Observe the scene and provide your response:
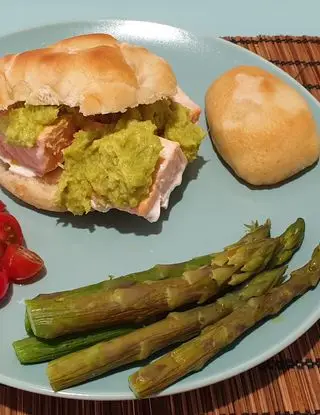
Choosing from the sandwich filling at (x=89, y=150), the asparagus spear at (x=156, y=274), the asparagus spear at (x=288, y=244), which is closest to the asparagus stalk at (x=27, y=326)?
the asparagus spear at (x=156, y=274)

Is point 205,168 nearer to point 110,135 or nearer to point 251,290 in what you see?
point 110,135

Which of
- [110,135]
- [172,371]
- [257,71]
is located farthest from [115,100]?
[172,371]

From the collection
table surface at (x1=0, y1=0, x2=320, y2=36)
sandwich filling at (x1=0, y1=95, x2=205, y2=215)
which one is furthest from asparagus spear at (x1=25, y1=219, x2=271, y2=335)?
table surface at (x1=0, y1=0, x2=320, y2=36)

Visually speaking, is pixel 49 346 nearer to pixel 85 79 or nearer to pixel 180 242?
pixel 180 242

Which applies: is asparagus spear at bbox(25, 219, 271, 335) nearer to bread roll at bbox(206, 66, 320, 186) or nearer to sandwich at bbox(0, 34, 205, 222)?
sandwich at bbox(0, 34, 205, 222)

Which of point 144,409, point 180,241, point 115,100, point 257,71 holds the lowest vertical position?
point 144,409

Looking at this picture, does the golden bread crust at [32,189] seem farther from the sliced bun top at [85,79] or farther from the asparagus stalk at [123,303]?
the asparagus stalk at [123,303]
